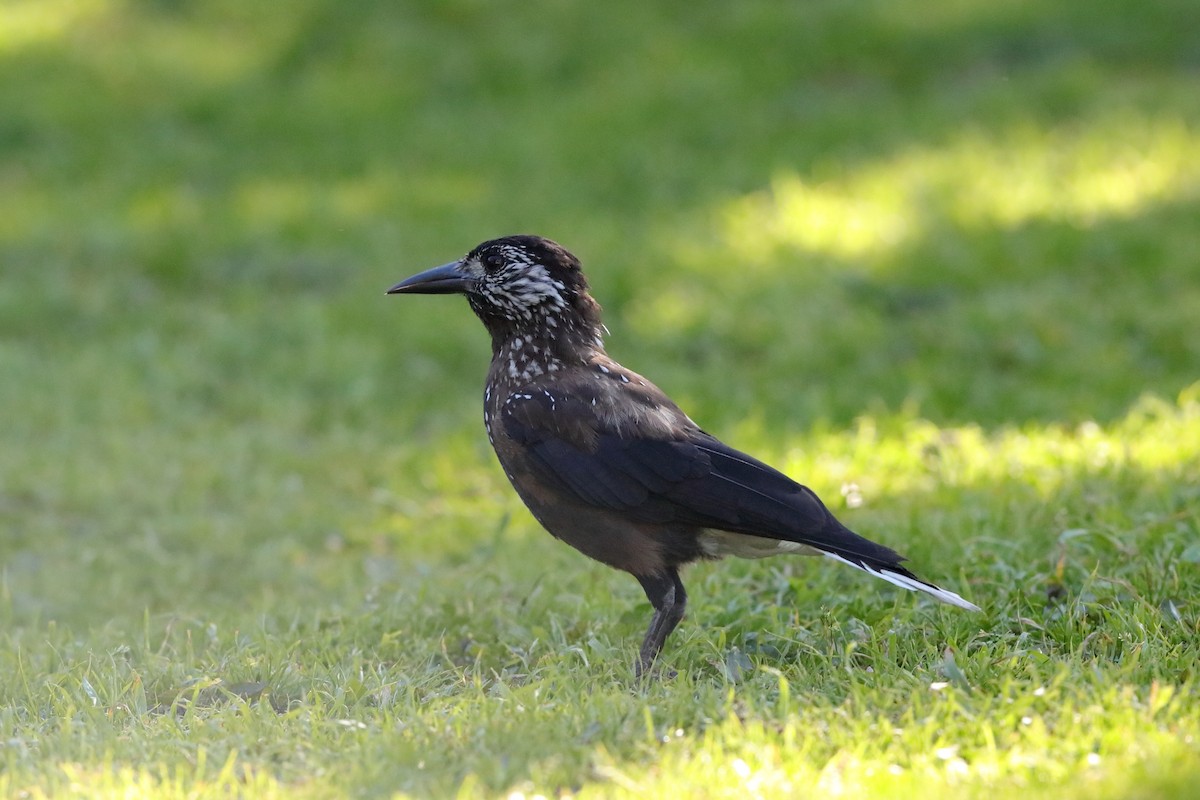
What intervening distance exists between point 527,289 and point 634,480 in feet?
3.21

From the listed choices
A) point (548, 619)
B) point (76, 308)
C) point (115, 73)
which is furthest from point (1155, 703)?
point (115, 73)

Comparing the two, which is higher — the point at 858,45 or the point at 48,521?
the point at 858,45

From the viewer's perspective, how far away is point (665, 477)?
5.22 m

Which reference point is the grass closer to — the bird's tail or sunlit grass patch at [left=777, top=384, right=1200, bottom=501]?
sunlit grass patch at [left=777, top=384, right=1200, bottom=501]

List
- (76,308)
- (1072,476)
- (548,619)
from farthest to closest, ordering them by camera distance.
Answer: (76,308) < (1072,476) < (548,619)

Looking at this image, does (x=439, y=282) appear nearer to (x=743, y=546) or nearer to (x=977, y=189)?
Result: (x=743, y=546)

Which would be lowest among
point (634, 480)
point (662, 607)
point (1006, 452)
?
point (662, 607)

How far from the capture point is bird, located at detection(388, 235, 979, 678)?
→ 5074 millimetres

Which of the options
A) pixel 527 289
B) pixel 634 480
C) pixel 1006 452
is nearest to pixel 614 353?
pixel 1006 452

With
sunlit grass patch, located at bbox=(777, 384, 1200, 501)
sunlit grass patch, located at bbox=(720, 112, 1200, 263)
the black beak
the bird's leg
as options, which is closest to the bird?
the bird's leg

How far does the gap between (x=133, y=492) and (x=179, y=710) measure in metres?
3.25

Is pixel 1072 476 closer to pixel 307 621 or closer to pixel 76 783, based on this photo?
pixel 307 621

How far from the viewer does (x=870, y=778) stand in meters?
4.02

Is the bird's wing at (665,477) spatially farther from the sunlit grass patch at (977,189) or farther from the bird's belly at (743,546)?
the sunlit grass patch at (977,189)
